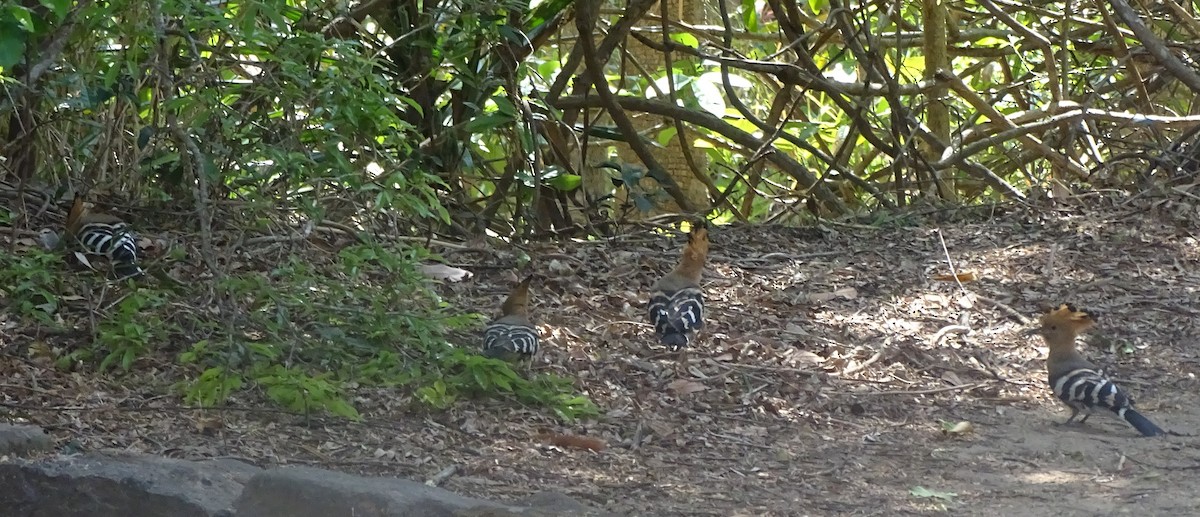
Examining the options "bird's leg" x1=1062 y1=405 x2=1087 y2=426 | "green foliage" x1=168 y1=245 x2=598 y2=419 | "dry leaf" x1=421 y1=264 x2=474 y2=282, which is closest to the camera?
"green foliage" x1=168 y1=245 x2=598 y2=419

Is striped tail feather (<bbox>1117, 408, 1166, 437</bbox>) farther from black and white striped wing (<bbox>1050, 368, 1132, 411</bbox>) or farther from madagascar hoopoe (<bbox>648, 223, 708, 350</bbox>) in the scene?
madagascar hoopoe (<bbox>648, 223, 708, 350</bbox>)

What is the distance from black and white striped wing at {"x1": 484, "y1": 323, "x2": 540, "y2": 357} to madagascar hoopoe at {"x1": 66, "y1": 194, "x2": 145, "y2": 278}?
172 centimetres

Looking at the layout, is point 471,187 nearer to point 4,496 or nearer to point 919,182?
point 919,182

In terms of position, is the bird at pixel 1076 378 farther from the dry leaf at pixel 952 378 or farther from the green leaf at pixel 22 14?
the green leaf at pixel 22 14

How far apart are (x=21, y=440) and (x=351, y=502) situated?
1.05 meters

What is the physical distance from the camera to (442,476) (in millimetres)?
4184

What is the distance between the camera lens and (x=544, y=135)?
790cm

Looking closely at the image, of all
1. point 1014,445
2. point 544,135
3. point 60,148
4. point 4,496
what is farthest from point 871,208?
point 4,496

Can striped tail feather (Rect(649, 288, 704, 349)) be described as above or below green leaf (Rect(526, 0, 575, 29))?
below

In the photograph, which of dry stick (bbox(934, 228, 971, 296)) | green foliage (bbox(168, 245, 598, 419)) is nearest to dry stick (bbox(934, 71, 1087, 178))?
dry stick (bbox(934, 228, 971, 296))

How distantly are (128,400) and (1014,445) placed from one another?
3.16 meters

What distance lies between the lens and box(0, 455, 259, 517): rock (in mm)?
3643

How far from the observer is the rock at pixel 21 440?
3.85 meters

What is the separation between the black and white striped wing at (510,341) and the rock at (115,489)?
4.64 ft
